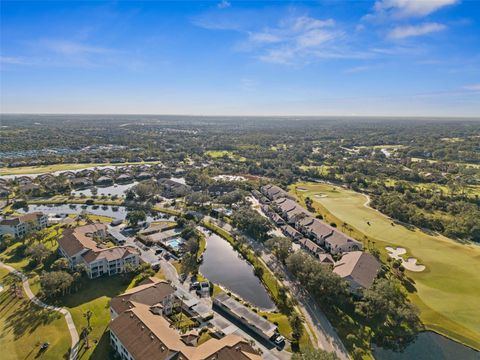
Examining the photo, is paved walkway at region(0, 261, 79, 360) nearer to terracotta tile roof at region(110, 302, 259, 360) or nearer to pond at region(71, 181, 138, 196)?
terracotta tile roof at region(110, 302, 259, 360)

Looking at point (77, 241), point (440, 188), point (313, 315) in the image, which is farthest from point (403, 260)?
point (440, 188)

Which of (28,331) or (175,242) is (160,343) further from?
(175,242)

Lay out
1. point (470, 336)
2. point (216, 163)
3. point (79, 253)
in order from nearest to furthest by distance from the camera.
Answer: point (470, 336), point (79, 253), point (216, 163)

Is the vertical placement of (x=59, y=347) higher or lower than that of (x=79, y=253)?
lower

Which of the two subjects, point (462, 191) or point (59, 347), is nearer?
point (59, 347)

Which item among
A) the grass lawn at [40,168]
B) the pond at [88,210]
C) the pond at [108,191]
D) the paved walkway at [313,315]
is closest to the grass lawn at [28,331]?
the paved walkway at [313,315]

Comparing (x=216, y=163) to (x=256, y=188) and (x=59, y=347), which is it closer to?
(x=256, y=188)

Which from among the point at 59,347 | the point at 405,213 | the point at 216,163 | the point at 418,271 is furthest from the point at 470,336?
the point at 216,163
